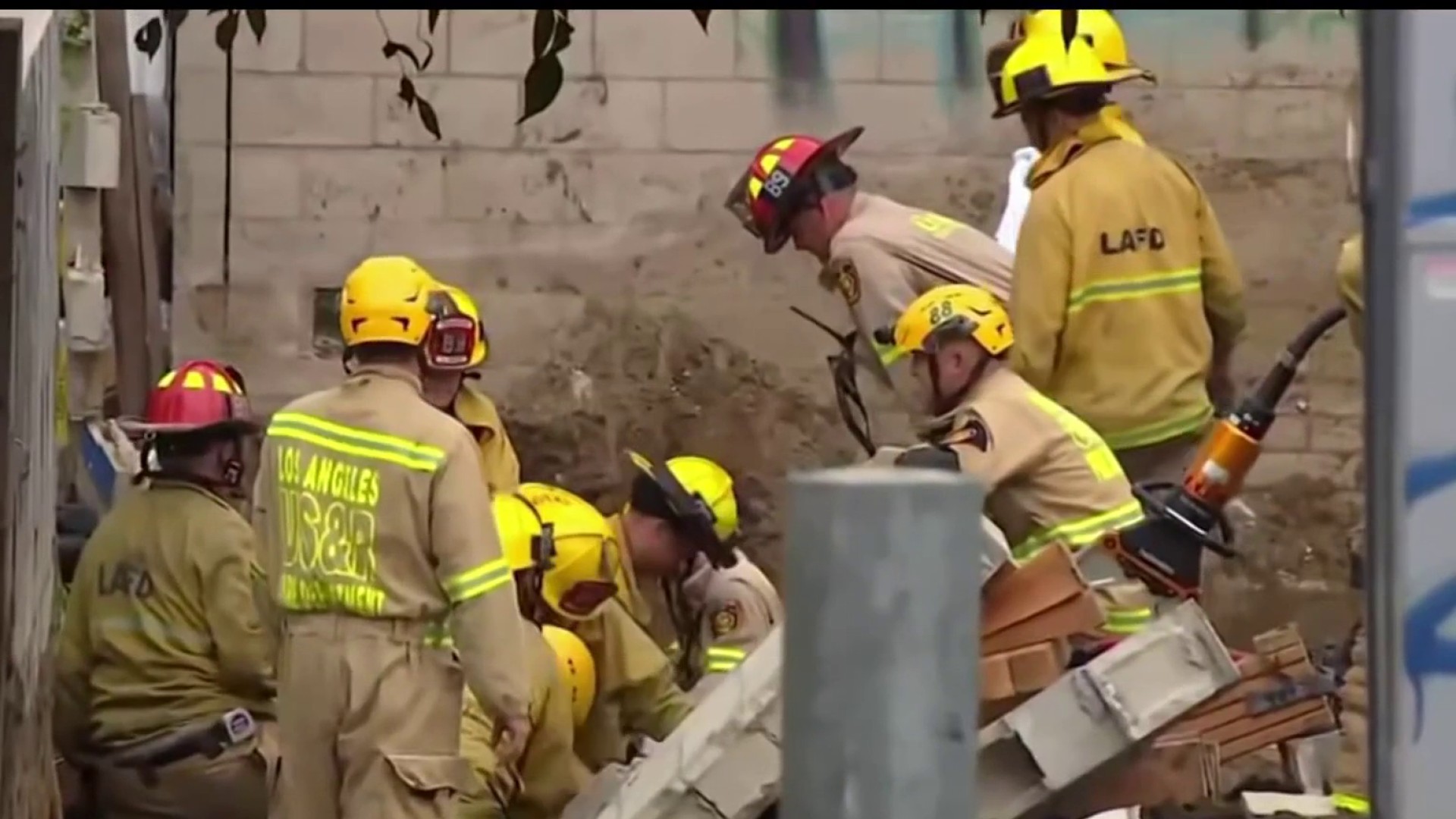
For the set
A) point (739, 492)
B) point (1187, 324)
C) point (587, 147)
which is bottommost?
point (739, 492)

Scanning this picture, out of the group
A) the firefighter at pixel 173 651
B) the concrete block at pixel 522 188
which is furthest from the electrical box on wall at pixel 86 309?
the concrete block at pixel 522 188

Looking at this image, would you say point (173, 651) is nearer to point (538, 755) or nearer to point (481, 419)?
point (538, 755)

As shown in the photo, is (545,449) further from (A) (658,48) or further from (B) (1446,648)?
(B) (1446,648)

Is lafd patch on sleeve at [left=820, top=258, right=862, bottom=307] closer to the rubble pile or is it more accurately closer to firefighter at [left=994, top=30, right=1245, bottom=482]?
firefighter at [left=994, top=30, right=1245, bottom=482]

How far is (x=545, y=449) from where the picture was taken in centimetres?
944

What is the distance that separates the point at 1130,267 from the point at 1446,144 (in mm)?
3415

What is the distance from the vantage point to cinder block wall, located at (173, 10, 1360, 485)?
9312 mm

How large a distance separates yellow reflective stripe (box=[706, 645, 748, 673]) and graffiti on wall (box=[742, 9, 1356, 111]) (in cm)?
277

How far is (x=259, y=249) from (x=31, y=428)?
4094mm

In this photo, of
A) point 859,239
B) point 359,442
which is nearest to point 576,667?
point 359,442

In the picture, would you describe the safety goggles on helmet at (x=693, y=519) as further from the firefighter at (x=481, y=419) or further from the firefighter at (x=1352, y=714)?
the firefighter at (x=1352, y=714)

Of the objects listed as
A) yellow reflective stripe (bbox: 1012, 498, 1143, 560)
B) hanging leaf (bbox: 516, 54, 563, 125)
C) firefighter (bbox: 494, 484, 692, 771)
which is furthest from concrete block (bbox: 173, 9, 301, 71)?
hanging leaf (bbox: 516, 54, 563, 125)

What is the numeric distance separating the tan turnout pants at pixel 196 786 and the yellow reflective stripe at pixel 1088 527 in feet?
7.49

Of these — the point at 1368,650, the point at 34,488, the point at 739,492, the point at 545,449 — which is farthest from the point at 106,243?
the point at 1368,650
